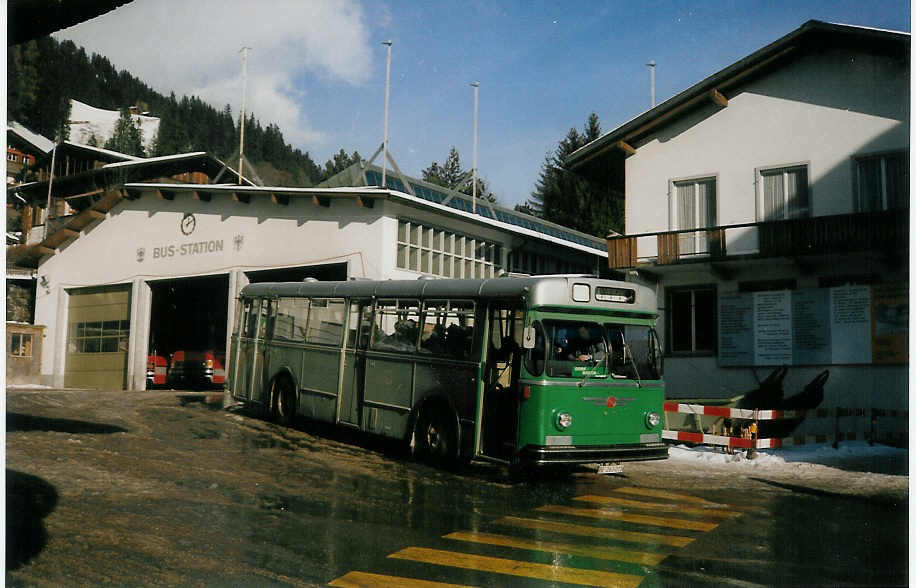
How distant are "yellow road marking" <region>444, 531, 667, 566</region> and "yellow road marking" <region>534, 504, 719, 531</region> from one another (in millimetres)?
1252

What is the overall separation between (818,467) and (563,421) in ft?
15.5

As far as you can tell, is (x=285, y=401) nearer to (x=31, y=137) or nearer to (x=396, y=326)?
(x=396, y=326)

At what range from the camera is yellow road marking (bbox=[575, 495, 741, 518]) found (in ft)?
29.5

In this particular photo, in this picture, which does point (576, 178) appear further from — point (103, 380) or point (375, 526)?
point (375, 526)

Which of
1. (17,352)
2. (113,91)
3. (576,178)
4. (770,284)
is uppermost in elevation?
(576,178)

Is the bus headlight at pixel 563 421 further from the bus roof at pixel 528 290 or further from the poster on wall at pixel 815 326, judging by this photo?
the poster on wall at pixel 815 326

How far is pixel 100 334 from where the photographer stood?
990 inches

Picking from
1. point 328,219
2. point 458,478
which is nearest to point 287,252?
point 328,219

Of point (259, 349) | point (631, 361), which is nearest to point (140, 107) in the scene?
point (259, 349)

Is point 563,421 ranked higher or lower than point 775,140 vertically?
lower

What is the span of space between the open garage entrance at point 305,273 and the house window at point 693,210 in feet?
25.8

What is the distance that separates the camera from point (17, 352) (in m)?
24.5

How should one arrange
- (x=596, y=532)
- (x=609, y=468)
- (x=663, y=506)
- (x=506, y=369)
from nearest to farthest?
(x=596, y=532) < (x=663, y=506) < (x=506, y=369) < (x=609, y=468)

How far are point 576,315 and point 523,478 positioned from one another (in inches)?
88.4
